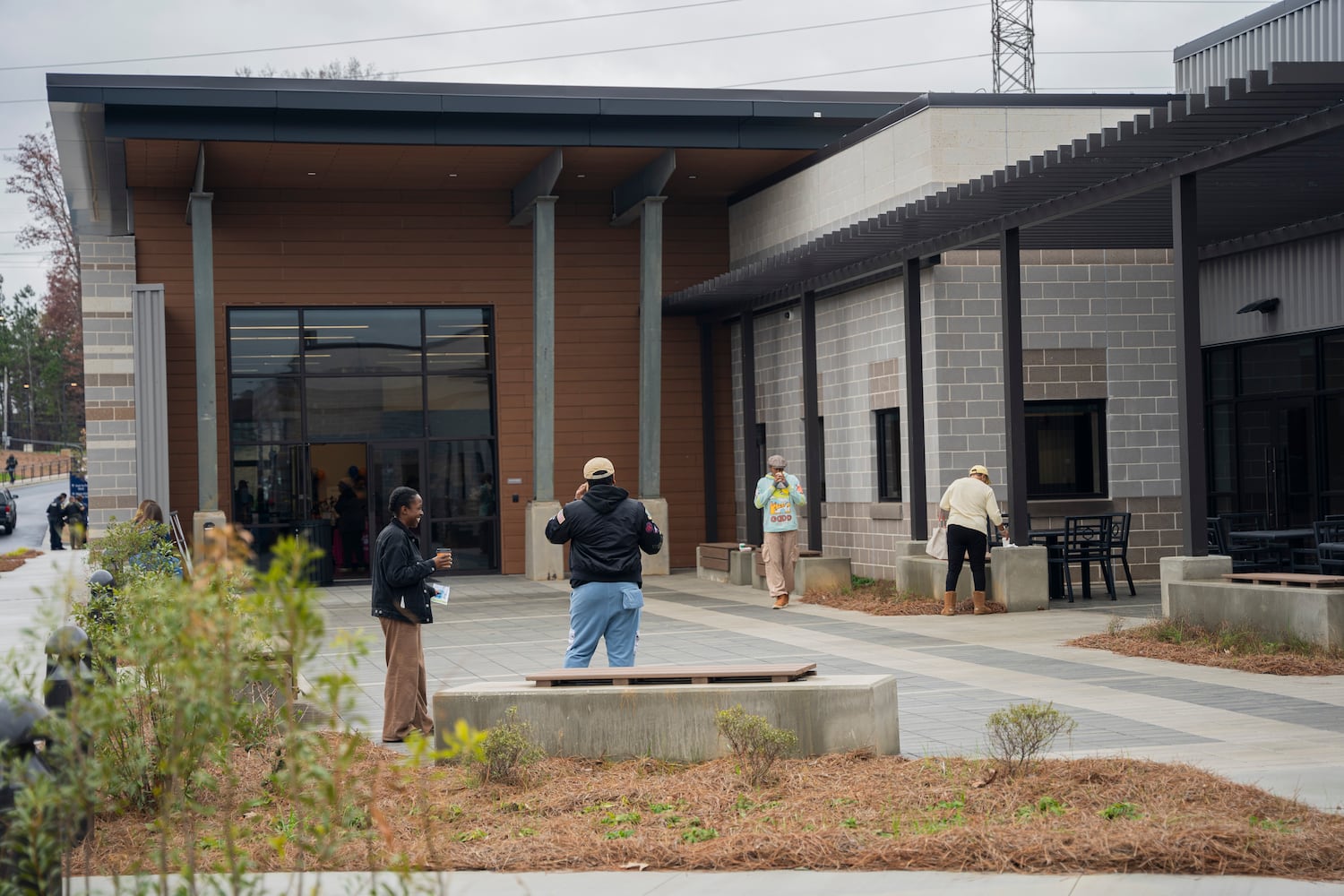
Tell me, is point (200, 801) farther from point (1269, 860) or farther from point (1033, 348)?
point (1033, 348)

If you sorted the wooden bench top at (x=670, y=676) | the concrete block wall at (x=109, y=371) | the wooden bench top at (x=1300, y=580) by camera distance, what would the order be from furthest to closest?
the concrete block wall at (x=109, y=371)
the wooden bench top at (x=1300, y=580)
the wooden bench top at (x=670, y=676)

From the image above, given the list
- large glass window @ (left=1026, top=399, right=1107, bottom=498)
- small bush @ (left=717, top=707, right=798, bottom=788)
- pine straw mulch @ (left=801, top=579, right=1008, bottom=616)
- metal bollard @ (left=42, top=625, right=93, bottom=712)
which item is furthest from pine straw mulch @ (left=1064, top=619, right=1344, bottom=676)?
metal bollard @ (left=42, top=625, right=93, bottom=712)

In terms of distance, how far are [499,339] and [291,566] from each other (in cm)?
2256

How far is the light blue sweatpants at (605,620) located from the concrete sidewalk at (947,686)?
889mm

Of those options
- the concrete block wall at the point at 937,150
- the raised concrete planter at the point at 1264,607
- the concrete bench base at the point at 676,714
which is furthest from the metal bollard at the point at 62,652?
the concrete block wall at the point at 937,150

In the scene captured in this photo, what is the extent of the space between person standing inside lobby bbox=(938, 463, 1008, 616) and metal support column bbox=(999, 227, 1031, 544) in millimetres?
536

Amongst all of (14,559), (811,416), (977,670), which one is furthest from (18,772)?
(14,559)

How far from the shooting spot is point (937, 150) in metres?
19.2

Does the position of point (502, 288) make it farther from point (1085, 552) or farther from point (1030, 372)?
point (1085, 552)

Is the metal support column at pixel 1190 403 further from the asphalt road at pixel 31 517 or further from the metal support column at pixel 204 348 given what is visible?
the asphalt road at pixel 31 517

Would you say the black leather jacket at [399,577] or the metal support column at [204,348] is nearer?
the black leather jacket at [399,577]

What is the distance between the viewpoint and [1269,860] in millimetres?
5602

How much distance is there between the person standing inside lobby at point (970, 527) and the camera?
1598 cm

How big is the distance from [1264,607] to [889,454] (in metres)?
8.88
